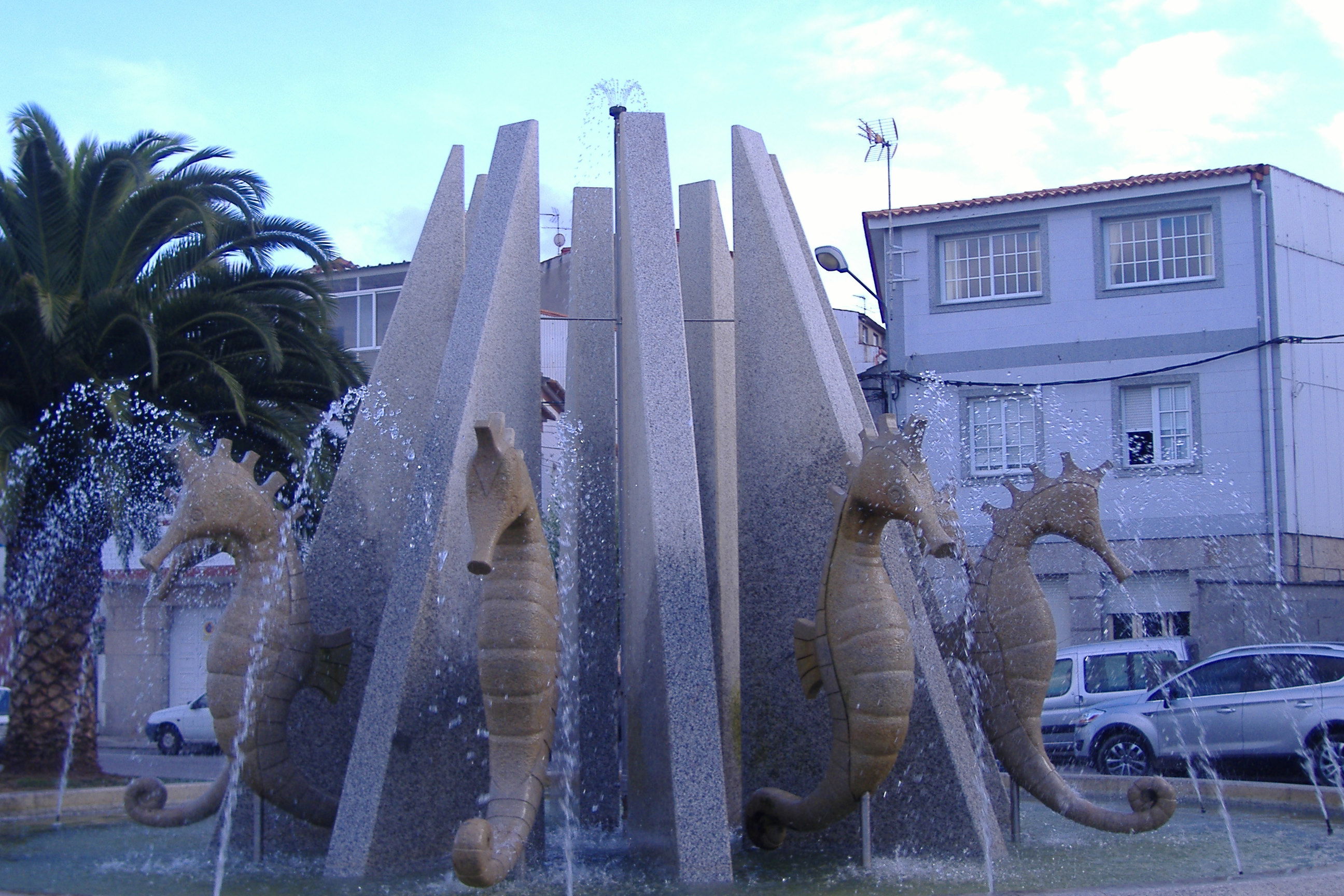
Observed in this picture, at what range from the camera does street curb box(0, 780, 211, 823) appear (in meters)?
11.8

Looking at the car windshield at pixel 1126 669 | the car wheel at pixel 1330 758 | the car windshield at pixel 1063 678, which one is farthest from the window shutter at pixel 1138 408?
the car wheel at pixel 1330 758

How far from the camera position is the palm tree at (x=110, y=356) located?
547 inches

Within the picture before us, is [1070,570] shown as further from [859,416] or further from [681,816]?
[681,816]

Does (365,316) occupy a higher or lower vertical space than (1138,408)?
higher

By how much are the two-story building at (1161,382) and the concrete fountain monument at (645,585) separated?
12949 mm

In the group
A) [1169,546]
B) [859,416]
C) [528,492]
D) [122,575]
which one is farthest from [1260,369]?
[122,575]

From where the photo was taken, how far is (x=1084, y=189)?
24.3 metres

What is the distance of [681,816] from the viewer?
696 centimetres

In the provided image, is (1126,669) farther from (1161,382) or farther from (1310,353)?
(1310,353)

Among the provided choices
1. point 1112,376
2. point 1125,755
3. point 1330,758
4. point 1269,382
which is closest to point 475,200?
point 1125,755

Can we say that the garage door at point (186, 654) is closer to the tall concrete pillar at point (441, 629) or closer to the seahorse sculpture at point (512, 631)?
the tall concrete pillar at point (441, 629)

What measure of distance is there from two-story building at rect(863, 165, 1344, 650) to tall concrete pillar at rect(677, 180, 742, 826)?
1232cm

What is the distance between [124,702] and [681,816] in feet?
86.9

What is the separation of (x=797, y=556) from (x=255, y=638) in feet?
10.8
